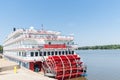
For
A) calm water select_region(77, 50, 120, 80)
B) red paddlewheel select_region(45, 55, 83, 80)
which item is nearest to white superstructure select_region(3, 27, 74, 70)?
→ red paddlewheel select_region(45, 55, 83, 80)

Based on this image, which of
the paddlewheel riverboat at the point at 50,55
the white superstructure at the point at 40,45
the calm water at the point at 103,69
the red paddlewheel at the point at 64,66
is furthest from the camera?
the calm water at the point at 103,69

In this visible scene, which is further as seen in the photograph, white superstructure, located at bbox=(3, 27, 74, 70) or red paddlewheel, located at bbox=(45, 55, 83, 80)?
white superstructure, located at bbox=(3, 27, 74, 70)

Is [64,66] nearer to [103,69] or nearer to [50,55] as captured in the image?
[50,55]

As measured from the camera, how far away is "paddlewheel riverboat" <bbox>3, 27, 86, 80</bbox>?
79.6 ft

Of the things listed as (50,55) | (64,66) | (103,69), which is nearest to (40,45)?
(50,55)

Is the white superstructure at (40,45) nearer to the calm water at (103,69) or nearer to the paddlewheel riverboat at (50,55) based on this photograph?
the paddlewheel riverboat at (50,55)

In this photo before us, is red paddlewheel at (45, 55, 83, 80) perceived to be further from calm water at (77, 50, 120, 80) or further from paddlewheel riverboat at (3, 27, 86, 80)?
calm water at (77, 50, 120, 80)

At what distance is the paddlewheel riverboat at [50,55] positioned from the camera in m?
24.3

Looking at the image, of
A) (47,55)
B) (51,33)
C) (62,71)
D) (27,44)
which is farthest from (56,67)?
(51,33)

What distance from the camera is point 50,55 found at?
2630 cm

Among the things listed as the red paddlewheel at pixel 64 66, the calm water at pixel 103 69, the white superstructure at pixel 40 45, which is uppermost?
the white superstructure at pixel 40 45

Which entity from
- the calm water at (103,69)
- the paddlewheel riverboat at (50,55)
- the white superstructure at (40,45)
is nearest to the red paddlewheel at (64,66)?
the paddlewheel riverboat at (50,55)

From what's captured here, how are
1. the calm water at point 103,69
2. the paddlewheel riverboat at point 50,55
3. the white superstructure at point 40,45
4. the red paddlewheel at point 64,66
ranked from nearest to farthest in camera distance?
the red paddlewheel at point 64,66 < the paddlewheel riverboat at point 50,55 < the white superstructure at point 40,45 < the calm water at point 103,69

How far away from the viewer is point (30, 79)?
682 inches
